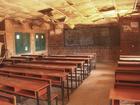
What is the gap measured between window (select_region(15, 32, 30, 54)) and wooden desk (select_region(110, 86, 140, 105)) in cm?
→ 584

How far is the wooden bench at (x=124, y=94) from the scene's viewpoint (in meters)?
2.12

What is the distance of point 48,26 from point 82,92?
5937mm

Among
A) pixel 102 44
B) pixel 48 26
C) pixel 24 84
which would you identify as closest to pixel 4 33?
pixel 48 26

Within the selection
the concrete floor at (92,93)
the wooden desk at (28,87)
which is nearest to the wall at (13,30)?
the concrete floor at (92,93)

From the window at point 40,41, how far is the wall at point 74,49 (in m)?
0.56

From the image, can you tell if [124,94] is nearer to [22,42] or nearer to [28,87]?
[28,87]

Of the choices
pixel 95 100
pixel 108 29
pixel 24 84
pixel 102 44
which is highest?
pixel 108 29

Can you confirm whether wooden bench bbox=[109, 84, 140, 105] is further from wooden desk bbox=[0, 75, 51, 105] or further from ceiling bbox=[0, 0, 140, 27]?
ceiling bbox=[0, 0, 140, 27]

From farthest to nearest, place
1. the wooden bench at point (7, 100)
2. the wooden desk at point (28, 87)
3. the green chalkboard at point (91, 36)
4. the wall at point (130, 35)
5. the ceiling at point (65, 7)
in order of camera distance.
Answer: the green chalkboard at point (91, 36), the wall at point (130, 35), the ceiling at point (65, 7), the wooden desk at point (28, 87), the wooden bench at point (7, 100)

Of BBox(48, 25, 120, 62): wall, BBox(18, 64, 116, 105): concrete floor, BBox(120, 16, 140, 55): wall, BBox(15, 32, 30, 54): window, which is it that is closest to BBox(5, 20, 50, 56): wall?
BBox(15, 32, 30, 54): window

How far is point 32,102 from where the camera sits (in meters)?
4.02

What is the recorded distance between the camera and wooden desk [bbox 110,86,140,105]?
212cm

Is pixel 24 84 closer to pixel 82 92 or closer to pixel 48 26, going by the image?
pixel 82 92

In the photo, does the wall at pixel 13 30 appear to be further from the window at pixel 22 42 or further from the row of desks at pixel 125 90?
the row of desks at pixel 125 90
